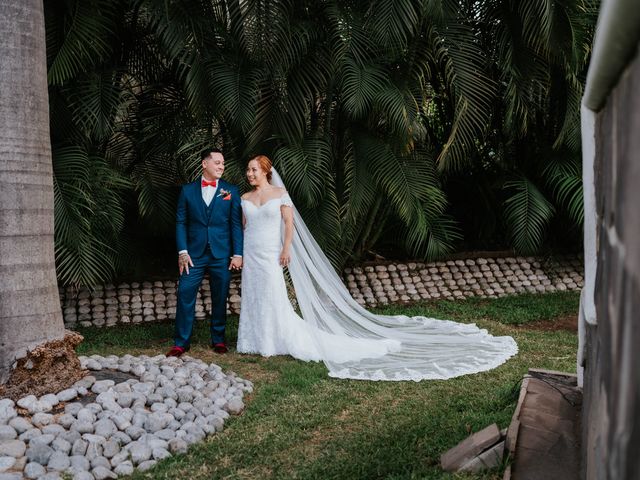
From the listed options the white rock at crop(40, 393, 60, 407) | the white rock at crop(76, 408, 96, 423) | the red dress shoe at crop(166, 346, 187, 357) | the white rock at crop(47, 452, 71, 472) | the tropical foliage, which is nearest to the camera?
the white rock at crop(47, 452, 71, 472)

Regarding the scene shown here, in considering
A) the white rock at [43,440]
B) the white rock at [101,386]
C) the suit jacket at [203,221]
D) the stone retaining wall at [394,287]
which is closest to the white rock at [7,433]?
the white rock at [43,440]

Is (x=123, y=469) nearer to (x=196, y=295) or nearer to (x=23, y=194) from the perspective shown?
(x=23, y=194)

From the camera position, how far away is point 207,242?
22.4 feet

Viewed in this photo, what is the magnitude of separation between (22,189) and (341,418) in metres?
2.64

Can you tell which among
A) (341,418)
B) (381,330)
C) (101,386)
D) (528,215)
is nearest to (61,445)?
(101,386)

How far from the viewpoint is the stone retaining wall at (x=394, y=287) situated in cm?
872

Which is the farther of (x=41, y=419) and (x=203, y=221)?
(x=203, y=221)

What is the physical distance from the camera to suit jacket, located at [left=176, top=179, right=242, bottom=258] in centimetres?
680

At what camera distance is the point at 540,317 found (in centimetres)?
856

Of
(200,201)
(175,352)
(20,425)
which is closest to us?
(20,425)

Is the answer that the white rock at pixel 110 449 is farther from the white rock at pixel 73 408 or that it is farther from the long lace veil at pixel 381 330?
the long lace veil at pixel 381 330

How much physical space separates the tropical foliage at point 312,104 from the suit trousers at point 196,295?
5.23 ft

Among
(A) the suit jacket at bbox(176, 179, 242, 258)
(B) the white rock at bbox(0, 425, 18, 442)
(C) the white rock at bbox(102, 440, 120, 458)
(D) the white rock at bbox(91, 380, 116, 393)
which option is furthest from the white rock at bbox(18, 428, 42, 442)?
(A) the suit jacket at bbox(176, 179, 242, 258)

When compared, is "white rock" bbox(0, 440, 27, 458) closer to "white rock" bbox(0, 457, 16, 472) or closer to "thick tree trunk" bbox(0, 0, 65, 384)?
"white rock" bbox(0, 457, 16, 472)
